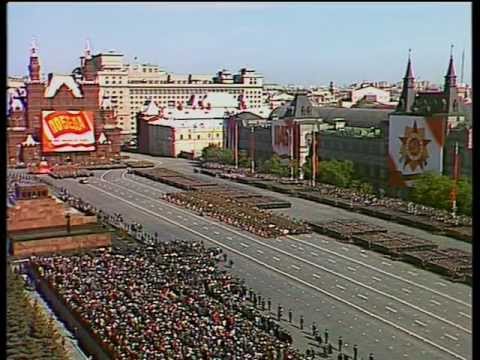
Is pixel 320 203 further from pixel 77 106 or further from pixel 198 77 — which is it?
pixel 198 77

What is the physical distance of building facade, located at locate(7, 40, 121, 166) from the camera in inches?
303

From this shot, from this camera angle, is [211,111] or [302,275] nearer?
[302,275]

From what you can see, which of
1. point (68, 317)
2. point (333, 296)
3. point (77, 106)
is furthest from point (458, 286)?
point (77, 106)

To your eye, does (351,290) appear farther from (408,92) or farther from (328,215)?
(408,92)

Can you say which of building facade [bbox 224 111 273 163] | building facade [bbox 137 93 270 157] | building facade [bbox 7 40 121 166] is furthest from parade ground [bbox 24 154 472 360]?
building facade [bbox 137 93 270 157]

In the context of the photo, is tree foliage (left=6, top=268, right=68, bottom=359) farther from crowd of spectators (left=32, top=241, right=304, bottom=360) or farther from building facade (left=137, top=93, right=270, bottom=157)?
building facade (left=137, top=93, right=270, bottom=157)

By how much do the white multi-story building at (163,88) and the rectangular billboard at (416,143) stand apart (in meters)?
3.68

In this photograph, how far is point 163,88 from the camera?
10.1m

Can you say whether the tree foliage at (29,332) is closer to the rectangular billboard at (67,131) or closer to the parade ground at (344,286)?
the parade ground at (344,286)

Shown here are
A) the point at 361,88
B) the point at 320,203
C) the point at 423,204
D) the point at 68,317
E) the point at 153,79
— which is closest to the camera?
the point at 68,317

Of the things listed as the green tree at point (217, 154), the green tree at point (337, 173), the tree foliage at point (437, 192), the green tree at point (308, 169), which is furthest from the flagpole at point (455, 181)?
the green tree at point (217, 154)

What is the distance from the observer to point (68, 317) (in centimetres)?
276
